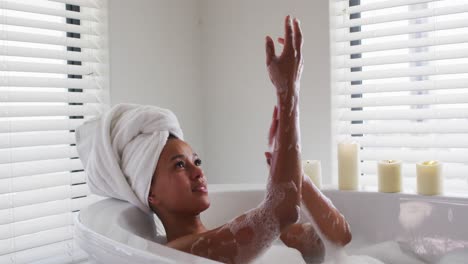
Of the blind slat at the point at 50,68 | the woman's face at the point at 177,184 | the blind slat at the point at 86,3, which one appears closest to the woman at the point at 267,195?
the woman's face at the point at 177,184

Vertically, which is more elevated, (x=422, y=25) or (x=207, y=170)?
(x=422, y=25)

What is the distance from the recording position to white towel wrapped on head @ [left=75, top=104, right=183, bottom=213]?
1.22 metres

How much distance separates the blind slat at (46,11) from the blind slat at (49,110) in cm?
33

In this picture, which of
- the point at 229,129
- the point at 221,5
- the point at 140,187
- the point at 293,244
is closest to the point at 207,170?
the point at 229,129

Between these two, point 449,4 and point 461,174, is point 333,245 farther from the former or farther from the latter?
point 449,4

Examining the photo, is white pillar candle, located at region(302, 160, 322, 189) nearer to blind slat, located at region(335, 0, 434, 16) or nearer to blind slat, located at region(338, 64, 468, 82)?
blind slat, located at region(338, 64, 468, 82)

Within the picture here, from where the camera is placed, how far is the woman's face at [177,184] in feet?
3.99

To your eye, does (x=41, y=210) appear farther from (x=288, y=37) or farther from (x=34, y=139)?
(x=288, y=37)

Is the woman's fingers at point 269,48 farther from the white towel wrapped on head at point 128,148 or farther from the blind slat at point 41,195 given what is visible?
the blind slat at point 41,195

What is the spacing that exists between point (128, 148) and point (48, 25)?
30.5 inches

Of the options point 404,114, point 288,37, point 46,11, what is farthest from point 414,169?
point 46,11

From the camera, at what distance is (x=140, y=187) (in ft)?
4.06

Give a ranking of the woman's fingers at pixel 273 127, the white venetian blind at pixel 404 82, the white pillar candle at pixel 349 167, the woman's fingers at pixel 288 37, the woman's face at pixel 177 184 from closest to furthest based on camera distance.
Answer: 1. the woman's fingers at pixel 288 37
2. the woman's fingers at pixel 273 127
3. the woman's face at pixel 177 184
4. the white pillar candle at pixel 349 167
5. the white venetian blind at pixel 404 82

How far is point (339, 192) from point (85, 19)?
45.3 inches
